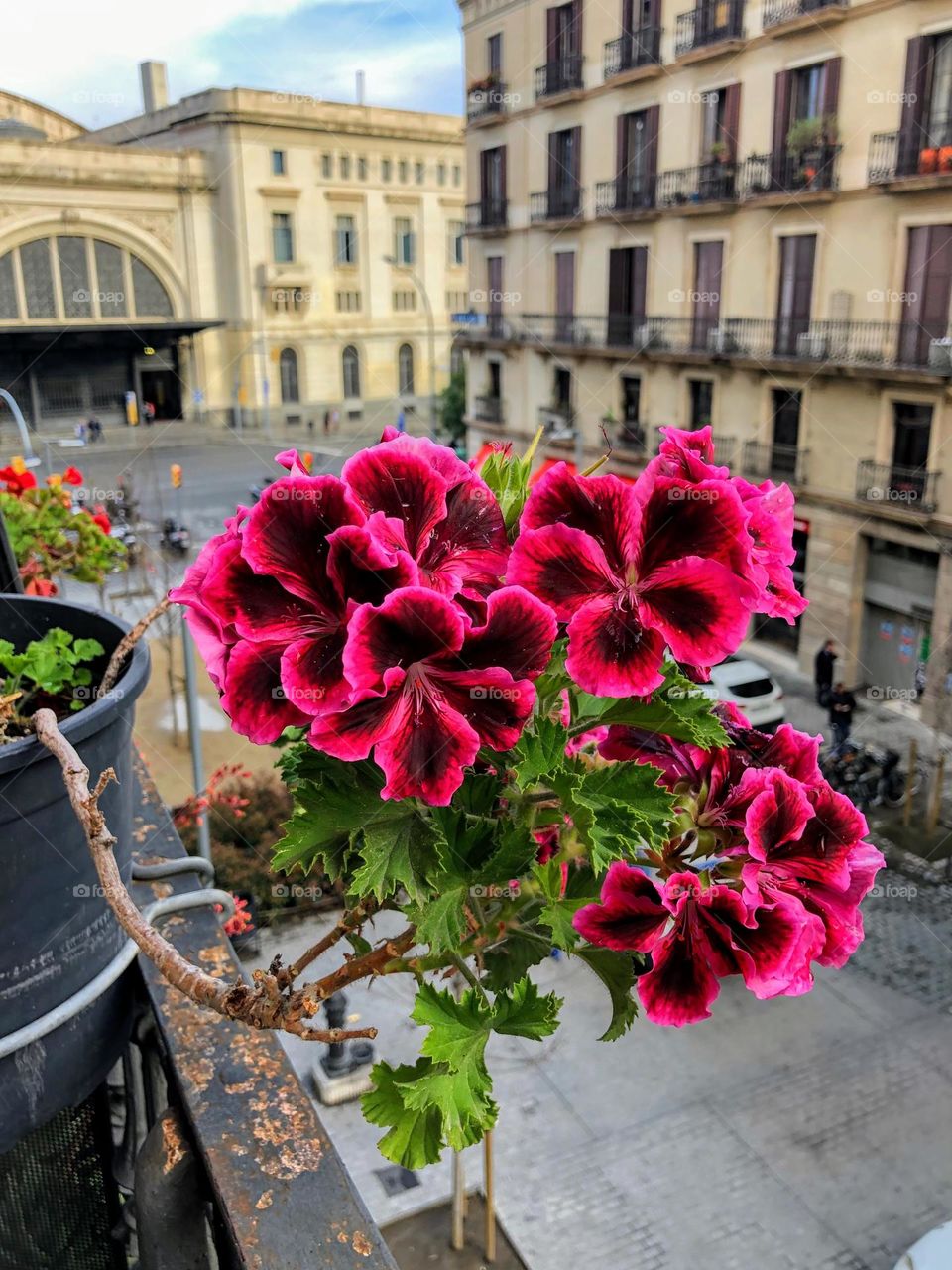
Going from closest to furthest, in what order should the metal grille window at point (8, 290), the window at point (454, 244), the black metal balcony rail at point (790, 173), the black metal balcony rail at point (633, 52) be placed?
1. the black metal balcony rail at point (790, 173)
2. the black metal balcony rail at point (633, 52)
3. the metal grille window at point (8, 290)
4. the window at point (454, 244)

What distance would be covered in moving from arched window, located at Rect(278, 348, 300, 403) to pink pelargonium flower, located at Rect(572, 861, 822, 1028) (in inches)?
1023

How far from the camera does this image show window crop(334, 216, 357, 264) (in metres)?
23.0

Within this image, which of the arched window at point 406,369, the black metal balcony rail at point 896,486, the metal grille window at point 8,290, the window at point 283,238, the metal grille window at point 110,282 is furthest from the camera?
the arched window at point 406,369

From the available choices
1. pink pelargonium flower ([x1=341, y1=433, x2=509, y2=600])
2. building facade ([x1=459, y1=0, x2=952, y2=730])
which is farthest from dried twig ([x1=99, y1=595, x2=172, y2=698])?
building facade ([x1=459, y1=0, x2=952, y2=730])

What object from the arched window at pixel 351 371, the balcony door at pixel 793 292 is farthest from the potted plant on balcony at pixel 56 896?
the arched window at pixel 351 371

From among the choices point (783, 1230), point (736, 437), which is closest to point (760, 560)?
point (783, 1230)

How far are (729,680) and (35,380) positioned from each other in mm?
16077

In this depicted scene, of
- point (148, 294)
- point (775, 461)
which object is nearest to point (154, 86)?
point (148, 294)

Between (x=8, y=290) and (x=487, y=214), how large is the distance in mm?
8044

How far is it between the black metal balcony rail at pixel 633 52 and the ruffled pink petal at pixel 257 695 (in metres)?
16.1

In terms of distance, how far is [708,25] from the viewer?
13.9 meters

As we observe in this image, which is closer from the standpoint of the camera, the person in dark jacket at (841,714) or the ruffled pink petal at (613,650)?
the ruffled pink petal at (613,650)

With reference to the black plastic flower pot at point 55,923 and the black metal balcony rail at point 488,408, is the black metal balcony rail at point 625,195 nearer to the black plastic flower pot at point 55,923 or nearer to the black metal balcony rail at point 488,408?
the black metal balcony rail at point 488,408

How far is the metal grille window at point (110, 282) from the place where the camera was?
61.1ft
